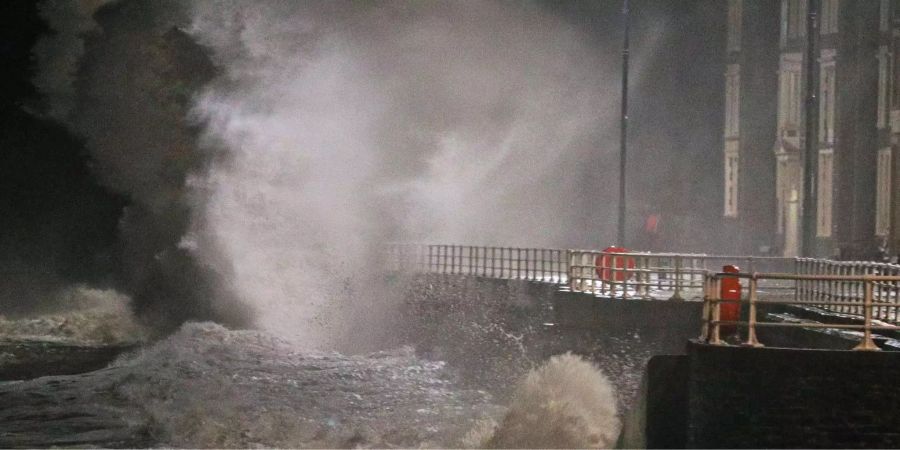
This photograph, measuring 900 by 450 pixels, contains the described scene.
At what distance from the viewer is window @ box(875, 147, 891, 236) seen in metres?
36.5

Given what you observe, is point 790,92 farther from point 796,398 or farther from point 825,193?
point 796,398

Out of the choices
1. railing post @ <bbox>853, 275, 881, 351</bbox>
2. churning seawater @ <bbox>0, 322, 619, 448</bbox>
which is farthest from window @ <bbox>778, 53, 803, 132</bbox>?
railing post @ <bbox>853, 275, 881, 351</bbox>

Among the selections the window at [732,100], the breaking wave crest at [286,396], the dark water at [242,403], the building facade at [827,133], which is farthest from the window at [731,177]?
the dark water at [242,403]

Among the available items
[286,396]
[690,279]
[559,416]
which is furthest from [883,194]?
[286,396]

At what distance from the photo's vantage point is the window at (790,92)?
42219 mm

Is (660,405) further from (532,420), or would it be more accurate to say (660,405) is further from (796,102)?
(796,102)

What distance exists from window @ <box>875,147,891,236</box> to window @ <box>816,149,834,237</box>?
237cm

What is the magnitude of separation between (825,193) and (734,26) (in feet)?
29.5

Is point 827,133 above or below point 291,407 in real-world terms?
above

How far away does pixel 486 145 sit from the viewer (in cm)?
5262

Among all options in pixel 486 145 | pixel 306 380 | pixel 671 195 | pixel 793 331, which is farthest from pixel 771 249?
pixel 793 331

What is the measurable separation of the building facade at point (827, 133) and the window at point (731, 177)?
4cm

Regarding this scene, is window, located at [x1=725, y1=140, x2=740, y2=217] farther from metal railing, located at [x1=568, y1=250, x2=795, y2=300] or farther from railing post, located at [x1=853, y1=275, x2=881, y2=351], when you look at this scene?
railing post, located at [x1=853, y1=275, x2=881, y2=351]

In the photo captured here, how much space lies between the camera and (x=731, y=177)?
4681 cm
